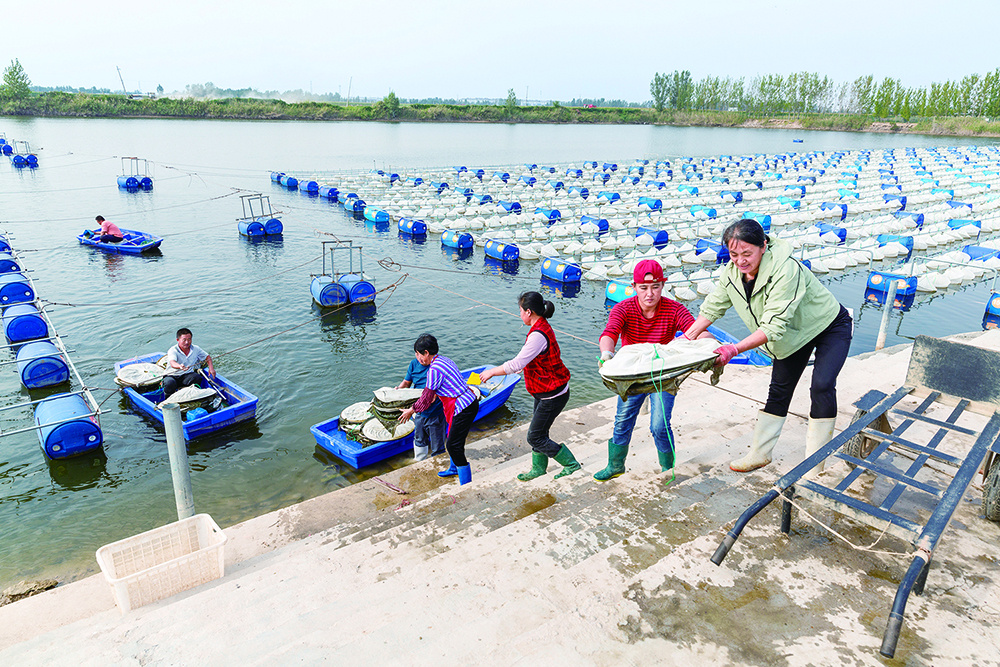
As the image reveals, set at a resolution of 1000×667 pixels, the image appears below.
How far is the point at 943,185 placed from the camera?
4228 centimetres

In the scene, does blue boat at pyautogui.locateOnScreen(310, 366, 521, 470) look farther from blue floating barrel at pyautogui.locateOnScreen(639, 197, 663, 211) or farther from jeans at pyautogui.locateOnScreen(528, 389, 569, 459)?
blue floating barrel at pyautogui.locateOnScreen(639, 197, 663, 211)

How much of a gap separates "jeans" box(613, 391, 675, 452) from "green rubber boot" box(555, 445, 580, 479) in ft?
2.09

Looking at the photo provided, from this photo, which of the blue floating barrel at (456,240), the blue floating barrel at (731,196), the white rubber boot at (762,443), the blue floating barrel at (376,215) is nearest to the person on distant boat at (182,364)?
the white rubber boot at (762,443)

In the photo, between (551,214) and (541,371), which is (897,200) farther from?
(541,371)

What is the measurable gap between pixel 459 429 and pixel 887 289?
20.3m

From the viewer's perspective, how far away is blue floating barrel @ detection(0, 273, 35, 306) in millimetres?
16609

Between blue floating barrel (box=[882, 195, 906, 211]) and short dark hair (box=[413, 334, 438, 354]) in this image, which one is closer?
short dark hair (box=[413, 334, 438, 354])

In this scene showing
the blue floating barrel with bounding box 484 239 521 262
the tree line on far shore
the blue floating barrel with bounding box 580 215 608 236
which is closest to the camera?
the blue floating barrel with bounding box 484 239 521 262

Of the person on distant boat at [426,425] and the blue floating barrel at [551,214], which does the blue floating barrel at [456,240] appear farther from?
the person on distant boat at [426,425]

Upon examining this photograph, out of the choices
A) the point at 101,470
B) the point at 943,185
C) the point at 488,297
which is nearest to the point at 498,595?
the point at 101,470

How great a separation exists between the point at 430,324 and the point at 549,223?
13.9 meters

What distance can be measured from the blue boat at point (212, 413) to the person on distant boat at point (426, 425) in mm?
4139

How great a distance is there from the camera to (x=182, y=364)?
1150 cm

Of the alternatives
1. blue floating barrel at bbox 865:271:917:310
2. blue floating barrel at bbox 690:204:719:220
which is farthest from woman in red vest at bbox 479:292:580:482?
blue floating barrel at bbox 690:204:719:220
